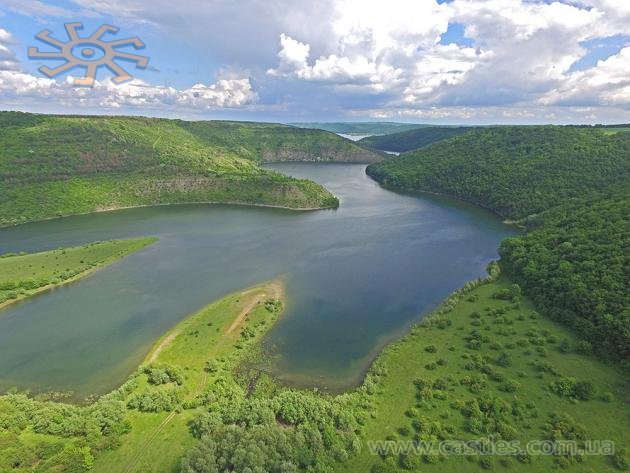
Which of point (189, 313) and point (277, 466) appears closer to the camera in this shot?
point (277, 466)

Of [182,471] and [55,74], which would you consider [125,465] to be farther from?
[55,74]

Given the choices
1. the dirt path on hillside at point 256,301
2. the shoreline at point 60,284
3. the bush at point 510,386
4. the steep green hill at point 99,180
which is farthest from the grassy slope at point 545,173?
the shoreline at point 60,284

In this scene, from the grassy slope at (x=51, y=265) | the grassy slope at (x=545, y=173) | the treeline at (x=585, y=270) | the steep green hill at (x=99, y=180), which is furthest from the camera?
the steep green hill at (x=99, y=180)

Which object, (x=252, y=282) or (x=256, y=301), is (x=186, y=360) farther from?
(x=252, y=282)

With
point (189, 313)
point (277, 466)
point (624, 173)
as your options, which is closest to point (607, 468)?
point (277, 466)

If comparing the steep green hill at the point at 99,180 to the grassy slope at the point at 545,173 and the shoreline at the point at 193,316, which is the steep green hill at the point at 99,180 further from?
the shoreline at the point at 193,316

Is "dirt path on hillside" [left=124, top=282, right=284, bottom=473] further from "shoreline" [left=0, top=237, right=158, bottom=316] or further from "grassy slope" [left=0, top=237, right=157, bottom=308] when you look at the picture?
"grassy slope" [left=0, top=237, right=157, bottom=308]

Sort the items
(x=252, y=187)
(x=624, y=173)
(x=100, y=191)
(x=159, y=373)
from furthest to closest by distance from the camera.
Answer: (x=252, y=187)
(x=100, y=191)
(x=624, y=173)
(x=159, y=373)
